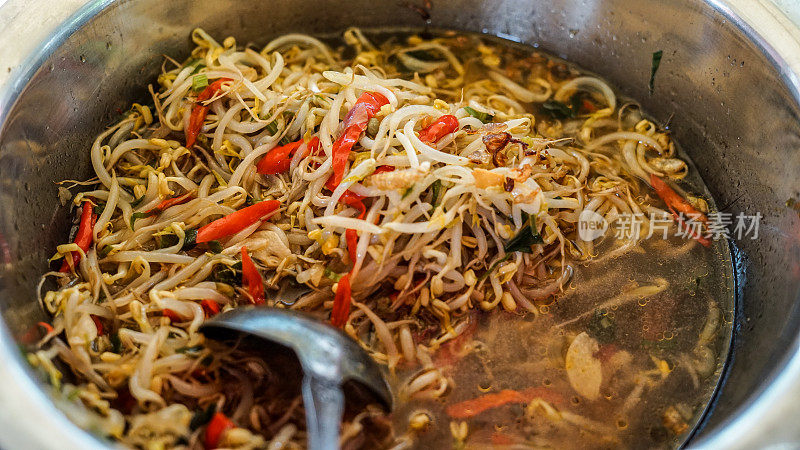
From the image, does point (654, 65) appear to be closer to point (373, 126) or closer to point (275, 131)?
point (373, 126)

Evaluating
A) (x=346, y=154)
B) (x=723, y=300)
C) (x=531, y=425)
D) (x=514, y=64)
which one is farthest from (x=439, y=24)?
(x=531, y=425)

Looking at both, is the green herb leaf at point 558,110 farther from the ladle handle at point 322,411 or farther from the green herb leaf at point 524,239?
the ladle handle at point 322,411

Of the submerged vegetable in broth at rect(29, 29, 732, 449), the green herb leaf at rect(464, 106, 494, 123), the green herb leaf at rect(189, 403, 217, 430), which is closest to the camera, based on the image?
the green herb leaf at rect(189, 403, 217, 430)

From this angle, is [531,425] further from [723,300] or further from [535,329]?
[723,300]

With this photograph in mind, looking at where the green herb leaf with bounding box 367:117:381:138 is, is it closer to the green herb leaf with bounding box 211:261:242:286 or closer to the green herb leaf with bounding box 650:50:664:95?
the green herb leaf with bounding box 211:261:242:286

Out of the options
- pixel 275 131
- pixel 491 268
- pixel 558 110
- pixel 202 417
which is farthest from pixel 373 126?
pixel 202 417

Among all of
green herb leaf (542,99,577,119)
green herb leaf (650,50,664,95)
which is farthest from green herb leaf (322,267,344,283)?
green herb leaf (650,50,664,95)
